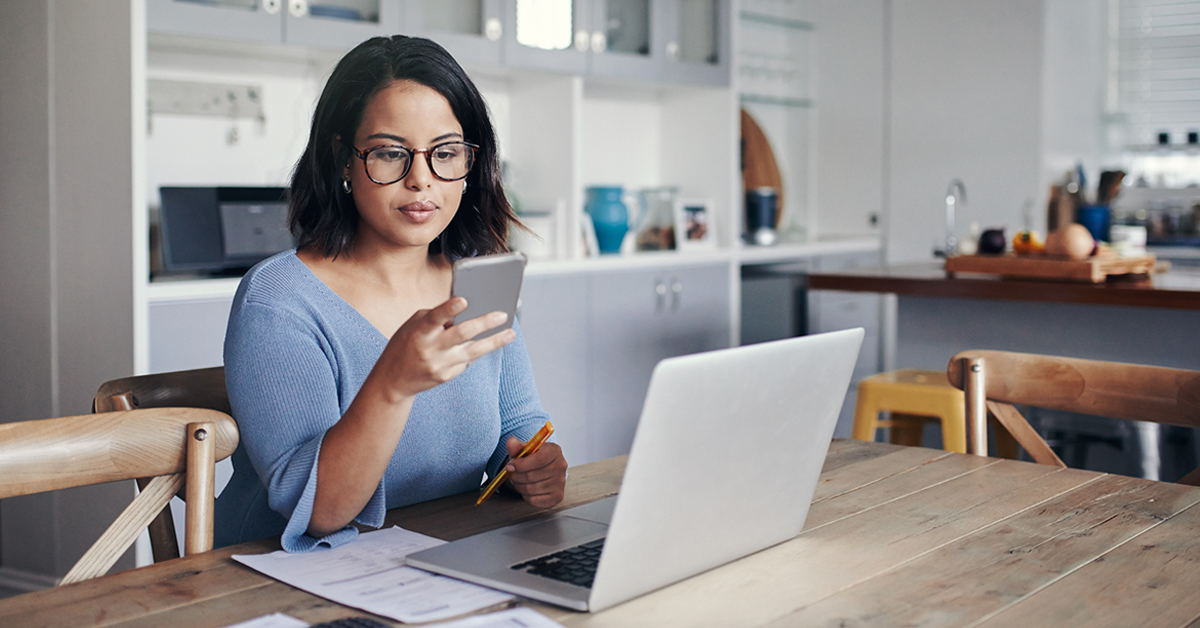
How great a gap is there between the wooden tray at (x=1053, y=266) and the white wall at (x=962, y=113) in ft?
6.35

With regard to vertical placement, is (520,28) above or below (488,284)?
above

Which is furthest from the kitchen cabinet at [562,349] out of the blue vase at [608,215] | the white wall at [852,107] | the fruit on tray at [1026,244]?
the white wall at [852,107]

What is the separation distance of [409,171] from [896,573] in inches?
28.1

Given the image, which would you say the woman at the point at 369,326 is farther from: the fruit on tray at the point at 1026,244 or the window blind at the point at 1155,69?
the window blind at the point at 1155,69

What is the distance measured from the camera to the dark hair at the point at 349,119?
1.29 metres

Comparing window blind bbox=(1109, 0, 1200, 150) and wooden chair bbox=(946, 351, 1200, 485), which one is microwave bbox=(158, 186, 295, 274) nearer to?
wooden chair bbox=(946, 351, 1200, 485)

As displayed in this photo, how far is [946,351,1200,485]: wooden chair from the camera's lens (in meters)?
1.45

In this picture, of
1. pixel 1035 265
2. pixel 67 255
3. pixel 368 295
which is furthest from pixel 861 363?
pixel 368 295

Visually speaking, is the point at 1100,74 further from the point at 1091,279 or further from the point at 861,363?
the point at 1091,279

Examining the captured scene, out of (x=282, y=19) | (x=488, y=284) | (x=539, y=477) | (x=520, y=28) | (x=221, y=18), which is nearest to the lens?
(x=488, y=284)

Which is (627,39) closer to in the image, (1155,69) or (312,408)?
(1155,69)

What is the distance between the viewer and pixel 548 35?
3.58 metres

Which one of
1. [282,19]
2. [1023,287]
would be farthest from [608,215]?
[1023,287]

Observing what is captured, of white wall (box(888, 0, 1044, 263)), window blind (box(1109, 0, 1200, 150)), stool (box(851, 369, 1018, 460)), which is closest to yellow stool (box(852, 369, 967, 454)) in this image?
stool (box(851, 369, 1018, 460))
